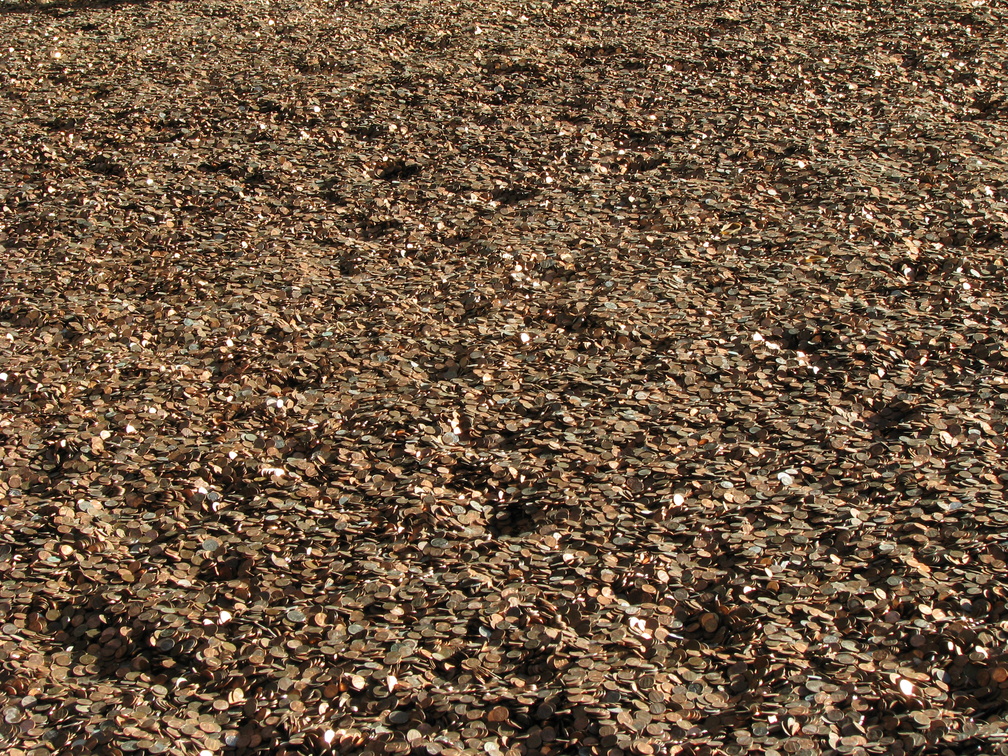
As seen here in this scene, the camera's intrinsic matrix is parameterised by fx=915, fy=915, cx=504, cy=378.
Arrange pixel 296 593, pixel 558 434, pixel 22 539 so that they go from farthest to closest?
pixel 558 434 → pixel 22 539 → pixel 296 593

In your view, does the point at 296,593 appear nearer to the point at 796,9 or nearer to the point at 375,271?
the point at 375,271

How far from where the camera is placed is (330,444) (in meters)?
3.38

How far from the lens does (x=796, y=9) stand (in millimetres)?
7562

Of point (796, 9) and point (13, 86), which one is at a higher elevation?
point (796, 9)

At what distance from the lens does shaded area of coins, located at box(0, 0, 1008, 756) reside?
2479 mm

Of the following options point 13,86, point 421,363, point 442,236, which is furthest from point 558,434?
point 13,86

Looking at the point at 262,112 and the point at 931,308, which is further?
the point at 262,112

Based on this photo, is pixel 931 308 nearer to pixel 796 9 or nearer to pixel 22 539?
pixel 22 539

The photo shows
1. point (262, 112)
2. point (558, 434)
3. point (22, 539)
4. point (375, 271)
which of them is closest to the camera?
point (22, 539)

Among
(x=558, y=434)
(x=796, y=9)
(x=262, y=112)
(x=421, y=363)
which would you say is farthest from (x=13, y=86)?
(x=796, y=9)

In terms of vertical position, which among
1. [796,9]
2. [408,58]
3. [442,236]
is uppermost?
[796,9]

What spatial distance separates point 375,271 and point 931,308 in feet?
8.35

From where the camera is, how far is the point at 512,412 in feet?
11.5

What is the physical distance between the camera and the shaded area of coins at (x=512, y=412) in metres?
2.48
